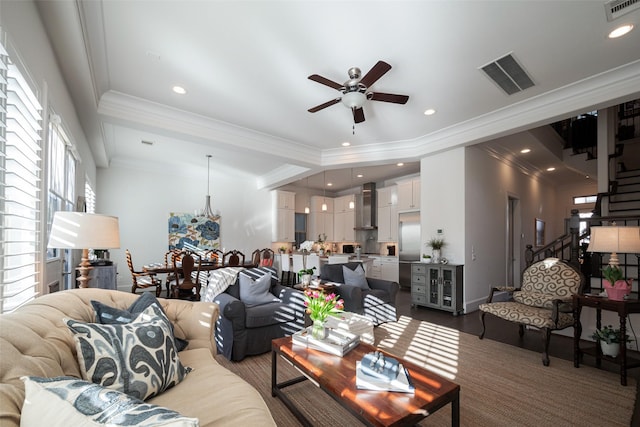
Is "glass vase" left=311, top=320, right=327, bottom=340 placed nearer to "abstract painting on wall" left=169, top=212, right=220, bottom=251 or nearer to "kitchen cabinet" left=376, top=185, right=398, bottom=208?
"abstract painting on wall" left=169, top=212, right=220, bottom=251

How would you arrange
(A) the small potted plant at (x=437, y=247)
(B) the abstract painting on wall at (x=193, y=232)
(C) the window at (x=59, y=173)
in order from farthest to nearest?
(B) the abstract painting on wall at (x=193, y=232)
(A) the small potted plant at (x=437, y=247)
(C) the window at (x=59, y=173)

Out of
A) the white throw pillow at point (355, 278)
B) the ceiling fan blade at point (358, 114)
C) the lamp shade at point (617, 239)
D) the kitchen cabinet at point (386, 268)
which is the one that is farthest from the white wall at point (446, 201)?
the ceiling fan blade at point (358, 114)

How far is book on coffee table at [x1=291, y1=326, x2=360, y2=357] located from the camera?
84.5 inches

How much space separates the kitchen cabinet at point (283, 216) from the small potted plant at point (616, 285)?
23.2 ft

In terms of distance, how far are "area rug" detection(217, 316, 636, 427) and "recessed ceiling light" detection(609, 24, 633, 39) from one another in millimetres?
3138

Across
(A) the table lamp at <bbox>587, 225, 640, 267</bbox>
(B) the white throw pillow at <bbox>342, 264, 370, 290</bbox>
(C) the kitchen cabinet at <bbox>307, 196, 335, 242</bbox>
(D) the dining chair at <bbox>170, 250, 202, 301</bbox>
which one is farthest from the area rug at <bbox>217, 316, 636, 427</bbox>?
(C) the kitchen cabinet at <bbox>307, 196, 335, 242</bbox>

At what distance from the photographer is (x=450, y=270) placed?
489 cm

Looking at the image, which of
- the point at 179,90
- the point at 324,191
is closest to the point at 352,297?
the point at 179,90

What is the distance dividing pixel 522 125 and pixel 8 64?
5111 millimetres

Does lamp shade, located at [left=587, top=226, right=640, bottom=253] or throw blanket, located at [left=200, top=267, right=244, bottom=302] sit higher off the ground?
lamp shade, located at [left=587, top=226, right=640, bottom=253]

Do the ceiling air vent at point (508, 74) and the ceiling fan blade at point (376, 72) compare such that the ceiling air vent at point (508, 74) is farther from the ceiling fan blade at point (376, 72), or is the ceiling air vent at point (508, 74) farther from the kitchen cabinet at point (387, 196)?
the kitchen cabinet at point (387, 196)

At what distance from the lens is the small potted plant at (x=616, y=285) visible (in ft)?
9.42

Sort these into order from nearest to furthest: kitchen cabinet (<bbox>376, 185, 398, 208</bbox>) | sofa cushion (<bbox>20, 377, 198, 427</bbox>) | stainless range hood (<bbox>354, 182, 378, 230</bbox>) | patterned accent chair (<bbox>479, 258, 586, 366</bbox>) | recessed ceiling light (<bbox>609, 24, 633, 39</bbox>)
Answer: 1. sofa cushion (<bbox>20, 377, 198, 427</bbox>)
2. recessed ceiling light (<bbox>609, 24, 633, 39</bbox>)
3. patterned accent chair (<bbox>479, 258, 586, 366</bbox>)
4. kitchen cabinet (<bbox>376, 185, 398, 208</bbox>)
5. stainless range hood (<bbox>354, 182, 378, 230</bbox>)

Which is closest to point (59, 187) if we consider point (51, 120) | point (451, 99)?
point (51, 120)
